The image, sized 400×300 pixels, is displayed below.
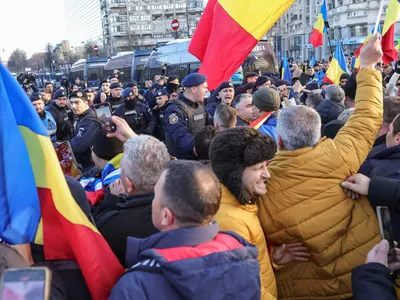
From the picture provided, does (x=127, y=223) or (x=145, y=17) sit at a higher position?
(x=145, y=17)

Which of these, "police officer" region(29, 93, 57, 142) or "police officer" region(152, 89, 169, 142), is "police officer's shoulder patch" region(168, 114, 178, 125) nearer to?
"police officer" region(152, 89, 169, 142)

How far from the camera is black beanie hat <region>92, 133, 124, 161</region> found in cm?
354

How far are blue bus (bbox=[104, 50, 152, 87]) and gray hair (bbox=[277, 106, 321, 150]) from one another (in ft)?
66.4

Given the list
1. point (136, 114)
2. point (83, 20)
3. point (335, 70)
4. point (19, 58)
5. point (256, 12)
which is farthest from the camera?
point (83, 20)

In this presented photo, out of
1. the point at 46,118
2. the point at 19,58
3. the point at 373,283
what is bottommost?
the point at 373,283

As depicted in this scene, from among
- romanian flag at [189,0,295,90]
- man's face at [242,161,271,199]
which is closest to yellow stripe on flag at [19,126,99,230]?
man's face at [242,161,271,199]

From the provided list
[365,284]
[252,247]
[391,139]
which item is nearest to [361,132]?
[391,139]

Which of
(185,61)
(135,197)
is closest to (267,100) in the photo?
(135,197)

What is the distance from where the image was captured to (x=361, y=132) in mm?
2572

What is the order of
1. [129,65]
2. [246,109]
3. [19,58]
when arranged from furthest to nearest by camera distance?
[19,58] → [129,65] → [246,109]

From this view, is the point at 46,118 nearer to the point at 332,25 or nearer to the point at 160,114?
the point at 160,114

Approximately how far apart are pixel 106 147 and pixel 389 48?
4.42 meters

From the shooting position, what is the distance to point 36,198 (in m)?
1.84

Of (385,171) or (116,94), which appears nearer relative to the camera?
(385,171)
